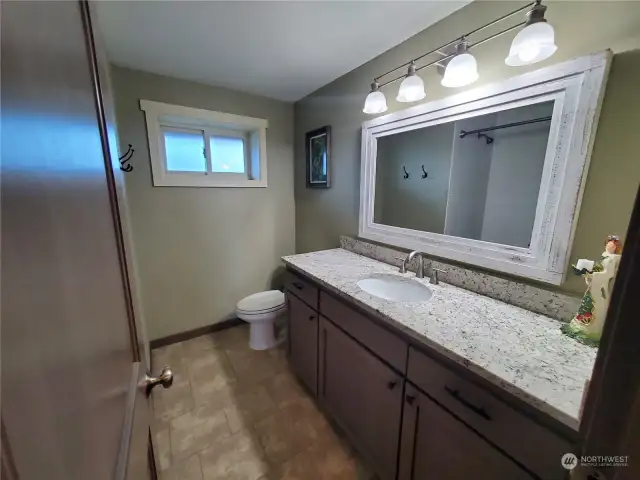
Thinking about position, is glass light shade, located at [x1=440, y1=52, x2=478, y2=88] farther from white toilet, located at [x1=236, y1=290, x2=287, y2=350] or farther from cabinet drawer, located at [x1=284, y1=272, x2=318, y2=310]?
white toilet, located at [x1=236, y1=290, x2=287, y2=350]

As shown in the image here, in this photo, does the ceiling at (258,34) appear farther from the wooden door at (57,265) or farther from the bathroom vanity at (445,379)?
the bathroom vanity at (445,379)

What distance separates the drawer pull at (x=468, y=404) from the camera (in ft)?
2.48

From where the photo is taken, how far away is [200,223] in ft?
7.41

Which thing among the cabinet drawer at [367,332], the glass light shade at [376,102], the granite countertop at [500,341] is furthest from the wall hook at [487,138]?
the cabinet drawer at [367,332]

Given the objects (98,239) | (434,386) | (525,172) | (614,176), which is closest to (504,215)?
(525,172)

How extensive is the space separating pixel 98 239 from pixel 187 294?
2080 millimetres

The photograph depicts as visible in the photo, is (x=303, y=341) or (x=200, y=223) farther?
(x=200, y=223)

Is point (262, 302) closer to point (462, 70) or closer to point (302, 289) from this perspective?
point (302, 289)

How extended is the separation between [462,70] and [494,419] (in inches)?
51.2

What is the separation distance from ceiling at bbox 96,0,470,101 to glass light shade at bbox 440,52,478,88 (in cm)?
33

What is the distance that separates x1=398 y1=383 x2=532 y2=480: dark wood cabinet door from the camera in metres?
0.75

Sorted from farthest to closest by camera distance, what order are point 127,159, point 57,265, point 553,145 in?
point 127,159
point 553,145
point 57,265

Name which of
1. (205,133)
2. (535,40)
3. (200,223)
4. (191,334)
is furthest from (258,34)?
(191,334)

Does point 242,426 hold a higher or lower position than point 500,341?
lower
